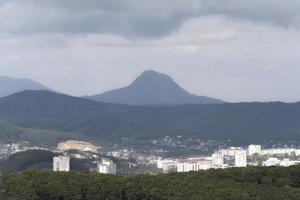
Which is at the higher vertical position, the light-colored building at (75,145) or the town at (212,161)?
the light-colored building at (75,145)

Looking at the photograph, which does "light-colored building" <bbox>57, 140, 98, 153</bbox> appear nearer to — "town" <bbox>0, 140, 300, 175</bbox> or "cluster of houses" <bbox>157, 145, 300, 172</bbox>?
"town" <bbox>0, 140, 300, 175</bbox>

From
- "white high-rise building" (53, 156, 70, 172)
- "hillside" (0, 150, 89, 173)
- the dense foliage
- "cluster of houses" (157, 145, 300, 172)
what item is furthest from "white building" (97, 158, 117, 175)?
the dense foliage

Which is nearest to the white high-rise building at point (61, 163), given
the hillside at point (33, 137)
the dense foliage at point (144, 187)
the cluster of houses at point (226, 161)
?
the cluster of houses at point (226, 161)

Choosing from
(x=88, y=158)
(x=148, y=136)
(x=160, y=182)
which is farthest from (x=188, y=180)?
(x=148, y=136)

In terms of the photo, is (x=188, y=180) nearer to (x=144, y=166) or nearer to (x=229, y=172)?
(x=229, y=172)

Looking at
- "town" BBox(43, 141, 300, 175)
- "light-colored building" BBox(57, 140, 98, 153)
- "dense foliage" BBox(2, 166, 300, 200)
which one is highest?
"light-colored building" BBox(57, 140, 98, 153)

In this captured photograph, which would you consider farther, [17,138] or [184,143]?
[184,143]

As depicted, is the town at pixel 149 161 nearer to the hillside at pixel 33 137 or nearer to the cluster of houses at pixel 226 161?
the cluster of houses at pixel 226 161

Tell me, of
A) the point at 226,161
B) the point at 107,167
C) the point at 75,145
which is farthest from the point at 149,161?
the point at 107,167

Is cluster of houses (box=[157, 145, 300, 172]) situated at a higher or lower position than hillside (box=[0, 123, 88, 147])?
lower
